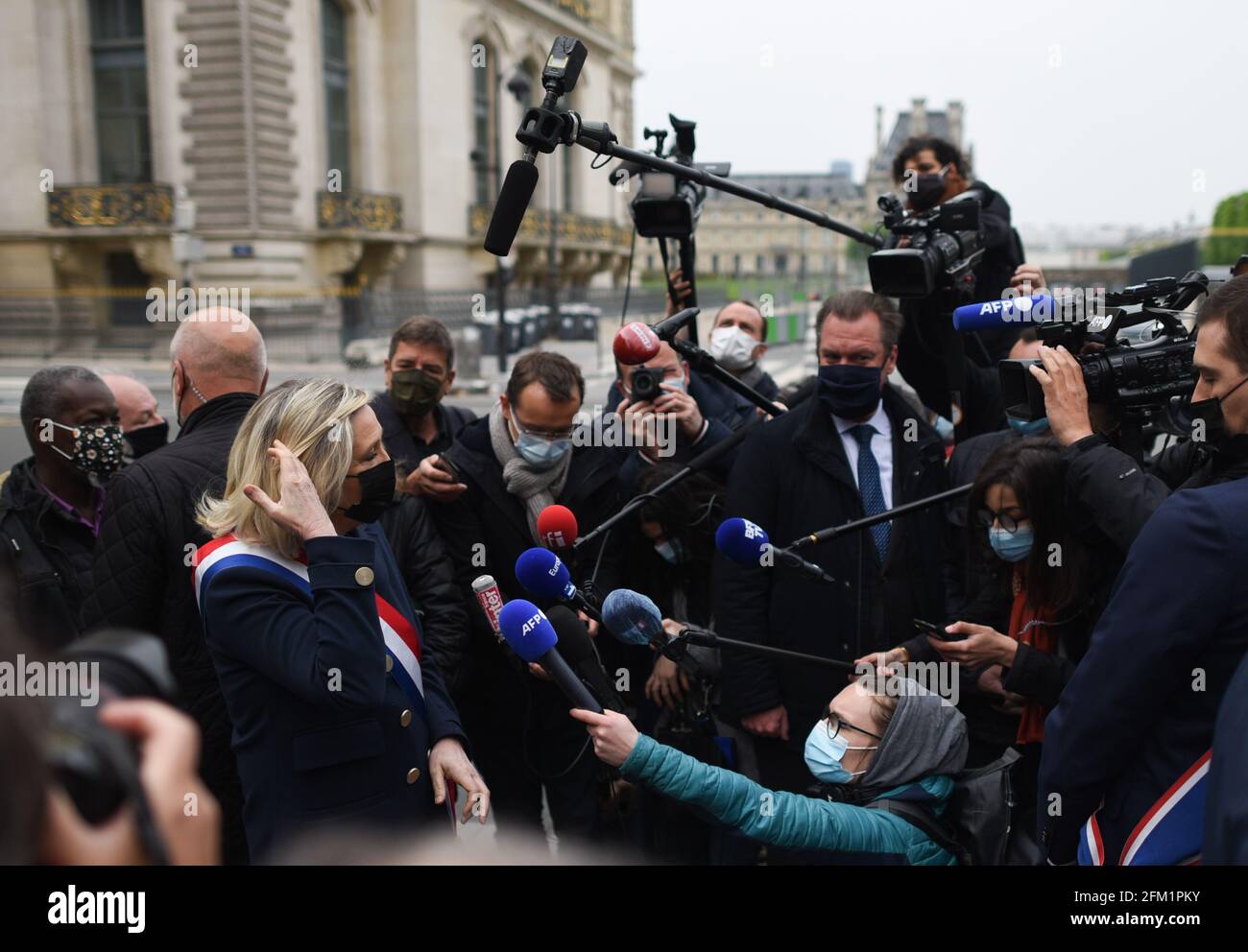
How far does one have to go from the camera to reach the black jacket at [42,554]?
348 centimetres

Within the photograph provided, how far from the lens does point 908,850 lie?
2566 millimetres

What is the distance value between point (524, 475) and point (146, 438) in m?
1.91

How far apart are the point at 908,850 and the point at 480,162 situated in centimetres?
3441

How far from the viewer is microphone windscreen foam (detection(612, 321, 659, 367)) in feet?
11.0

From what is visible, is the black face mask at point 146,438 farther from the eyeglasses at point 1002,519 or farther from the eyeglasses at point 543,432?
the eyeglasses at point 1002,519

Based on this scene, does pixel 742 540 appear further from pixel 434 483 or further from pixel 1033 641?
pixel 434 483

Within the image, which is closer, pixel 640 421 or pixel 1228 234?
pixel 640 421

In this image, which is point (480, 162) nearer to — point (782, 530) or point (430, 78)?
point (430, 78)

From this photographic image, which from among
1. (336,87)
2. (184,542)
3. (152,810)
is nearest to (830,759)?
(184,542)

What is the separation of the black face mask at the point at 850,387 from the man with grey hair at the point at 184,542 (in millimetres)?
1862

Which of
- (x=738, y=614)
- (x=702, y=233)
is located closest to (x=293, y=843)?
(x=738, y=614)

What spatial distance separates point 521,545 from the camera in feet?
12.4

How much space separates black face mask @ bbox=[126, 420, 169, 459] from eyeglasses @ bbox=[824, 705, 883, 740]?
10.3 feet

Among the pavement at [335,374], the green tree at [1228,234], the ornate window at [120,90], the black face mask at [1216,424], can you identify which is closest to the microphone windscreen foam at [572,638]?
the black face mask at [1216,424]
